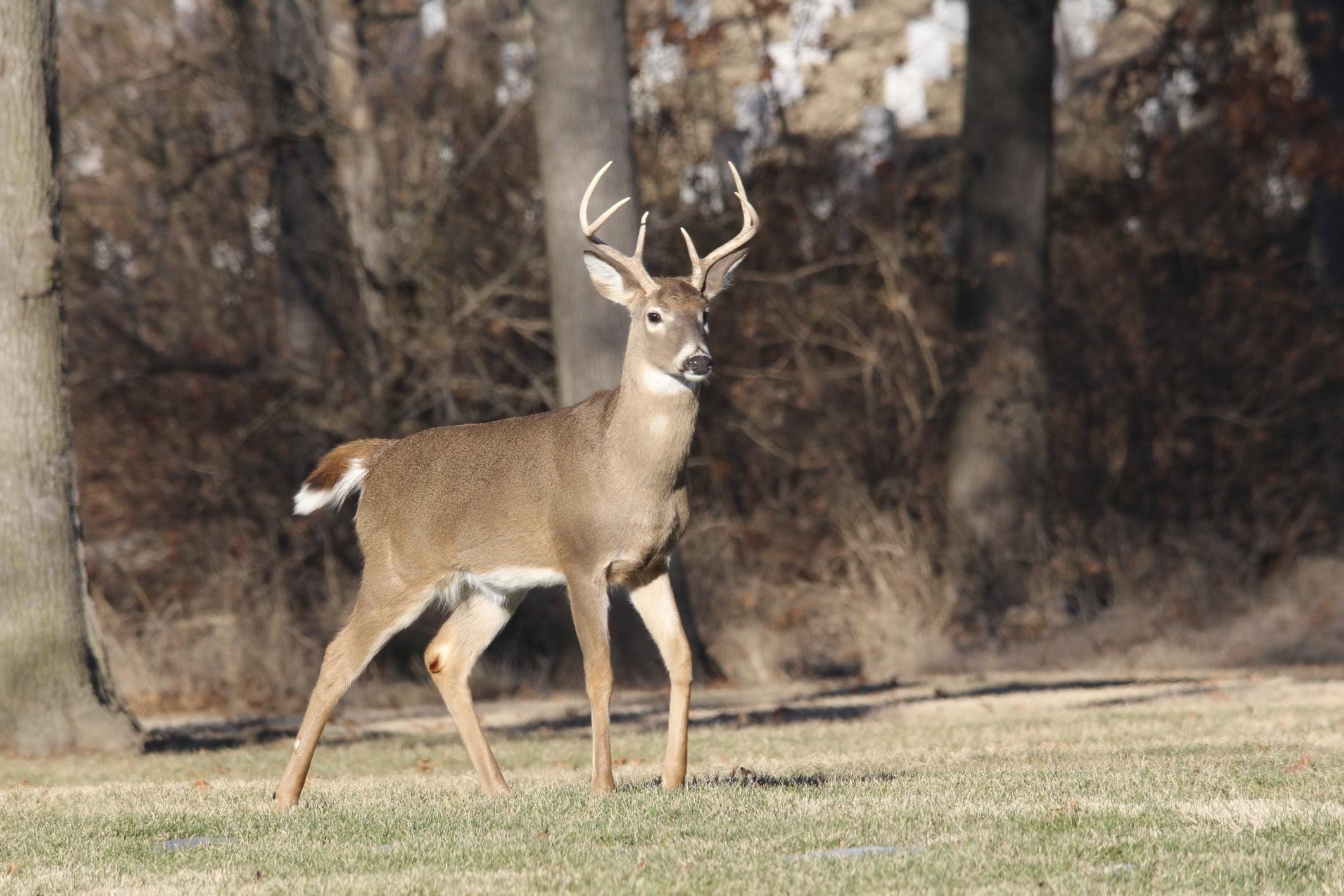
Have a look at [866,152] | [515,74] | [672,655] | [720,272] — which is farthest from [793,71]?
[672,655]

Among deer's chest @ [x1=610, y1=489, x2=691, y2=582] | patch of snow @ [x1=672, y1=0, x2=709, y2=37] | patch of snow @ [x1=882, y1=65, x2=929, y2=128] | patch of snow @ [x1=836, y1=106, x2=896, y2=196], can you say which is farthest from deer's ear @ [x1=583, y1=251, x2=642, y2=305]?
patch of snow @ [x1=882, y1=65, x2=929, y2=128]

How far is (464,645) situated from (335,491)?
0.88 m

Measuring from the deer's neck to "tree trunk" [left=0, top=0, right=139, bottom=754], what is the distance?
3908 millimetres

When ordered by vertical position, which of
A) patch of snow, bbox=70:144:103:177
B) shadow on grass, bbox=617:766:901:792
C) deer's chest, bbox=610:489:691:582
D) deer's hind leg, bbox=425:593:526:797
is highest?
patch of snow, bbox=70:144:103:177

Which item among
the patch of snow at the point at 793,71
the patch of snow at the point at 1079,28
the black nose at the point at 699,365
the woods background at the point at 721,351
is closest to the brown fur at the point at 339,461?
the black nose at the point at 699,365

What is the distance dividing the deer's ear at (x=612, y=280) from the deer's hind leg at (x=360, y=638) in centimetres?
148

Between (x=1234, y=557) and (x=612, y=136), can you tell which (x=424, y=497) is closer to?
(x=612, y=136)

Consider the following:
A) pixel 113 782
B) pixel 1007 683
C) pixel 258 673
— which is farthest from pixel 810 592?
pixel 113 782

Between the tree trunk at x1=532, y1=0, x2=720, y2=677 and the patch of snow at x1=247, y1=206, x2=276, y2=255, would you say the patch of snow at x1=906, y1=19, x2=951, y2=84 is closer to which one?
the patch of snow at x1=247, y1=206, x2=276, y2=255

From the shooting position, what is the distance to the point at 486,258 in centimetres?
1669

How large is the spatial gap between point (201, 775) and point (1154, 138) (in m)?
14.6

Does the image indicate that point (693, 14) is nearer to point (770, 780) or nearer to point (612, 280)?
point (612, 280)

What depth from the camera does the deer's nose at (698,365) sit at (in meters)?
7.27

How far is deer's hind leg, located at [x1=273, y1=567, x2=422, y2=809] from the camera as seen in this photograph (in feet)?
24.7
